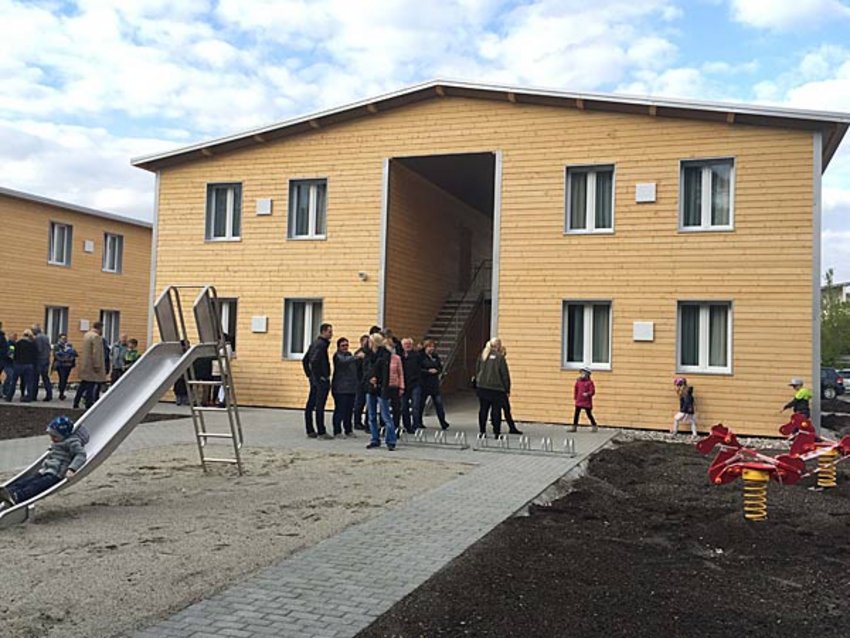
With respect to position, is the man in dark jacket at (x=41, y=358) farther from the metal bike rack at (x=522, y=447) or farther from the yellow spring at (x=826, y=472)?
the yellow spring at (x=826, y=472)

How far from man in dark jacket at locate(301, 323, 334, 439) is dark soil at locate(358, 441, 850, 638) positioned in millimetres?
5845

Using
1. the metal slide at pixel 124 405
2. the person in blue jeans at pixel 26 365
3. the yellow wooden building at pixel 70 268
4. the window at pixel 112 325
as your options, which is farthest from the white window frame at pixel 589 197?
the window at pixel 112 325

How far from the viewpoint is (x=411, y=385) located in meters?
14.9

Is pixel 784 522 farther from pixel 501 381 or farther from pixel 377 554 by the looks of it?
pixel 501 381

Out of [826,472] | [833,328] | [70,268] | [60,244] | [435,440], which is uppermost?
[60,244]

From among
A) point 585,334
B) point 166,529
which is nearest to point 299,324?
point 585,334

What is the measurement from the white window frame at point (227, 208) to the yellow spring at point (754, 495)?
14885 millimetres

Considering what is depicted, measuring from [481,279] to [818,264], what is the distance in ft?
A: 37.1

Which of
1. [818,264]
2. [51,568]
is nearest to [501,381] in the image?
[818,264]

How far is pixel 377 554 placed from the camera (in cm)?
640

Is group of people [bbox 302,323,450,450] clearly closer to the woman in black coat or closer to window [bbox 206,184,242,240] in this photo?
the woman in black coat

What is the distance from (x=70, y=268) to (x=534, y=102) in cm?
1901

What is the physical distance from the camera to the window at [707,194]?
53.9 ft

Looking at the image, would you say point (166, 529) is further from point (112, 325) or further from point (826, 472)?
point (112, 325)
